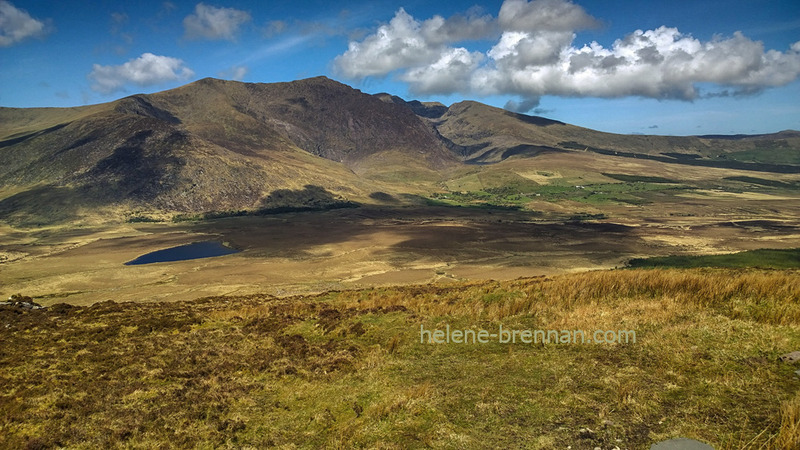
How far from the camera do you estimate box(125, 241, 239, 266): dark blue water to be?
81.7 metres

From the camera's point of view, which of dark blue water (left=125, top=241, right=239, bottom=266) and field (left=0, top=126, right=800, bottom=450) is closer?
field (left=0, top=126, right=800, bottom=450)

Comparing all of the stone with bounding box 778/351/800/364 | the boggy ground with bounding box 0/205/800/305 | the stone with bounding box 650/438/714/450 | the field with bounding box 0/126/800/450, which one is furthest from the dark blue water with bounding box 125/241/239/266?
the stone with bounding box 778/351/800/364

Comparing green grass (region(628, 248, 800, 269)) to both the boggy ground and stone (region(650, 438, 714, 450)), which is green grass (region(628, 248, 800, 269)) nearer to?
the boggy ground

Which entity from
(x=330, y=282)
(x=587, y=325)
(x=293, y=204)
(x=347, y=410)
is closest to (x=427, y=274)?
(x=330, y=282)

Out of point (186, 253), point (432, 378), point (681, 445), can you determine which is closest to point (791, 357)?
point (681, 445)

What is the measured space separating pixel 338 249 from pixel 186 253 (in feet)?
108

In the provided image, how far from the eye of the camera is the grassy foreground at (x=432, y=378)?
378 inches

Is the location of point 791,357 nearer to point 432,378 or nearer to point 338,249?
point 432,378

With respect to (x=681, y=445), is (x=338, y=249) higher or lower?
lower

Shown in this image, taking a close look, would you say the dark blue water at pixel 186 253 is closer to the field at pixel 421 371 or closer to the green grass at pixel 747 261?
the field at pixel 421 371

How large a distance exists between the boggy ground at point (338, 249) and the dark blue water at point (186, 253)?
3011 millimetres

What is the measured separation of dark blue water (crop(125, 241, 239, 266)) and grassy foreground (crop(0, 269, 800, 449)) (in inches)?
2630

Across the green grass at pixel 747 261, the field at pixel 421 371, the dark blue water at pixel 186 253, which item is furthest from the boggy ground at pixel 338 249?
the field at pixel 421 371

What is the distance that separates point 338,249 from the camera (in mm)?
87688
